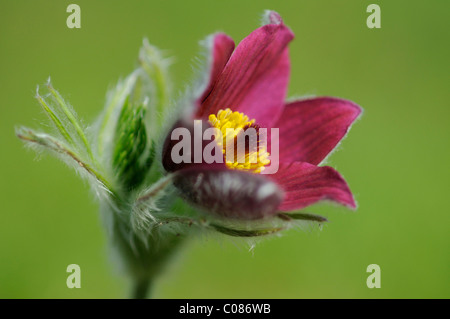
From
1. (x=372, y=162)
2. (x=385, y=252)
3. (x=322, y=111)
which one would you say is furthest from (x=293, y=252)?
(x=322, y=111)

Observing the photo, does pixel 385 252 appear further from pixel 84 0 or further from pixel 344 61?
pixel 84 0

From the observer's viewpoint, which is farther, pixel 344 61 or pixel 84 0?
pixel 344 61

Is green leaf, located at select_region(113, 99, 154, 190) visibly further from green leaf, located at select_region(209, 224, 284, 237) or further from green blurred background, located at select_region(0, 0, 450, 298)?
green blurred background, located at select_region(0, 0, 450, 298)

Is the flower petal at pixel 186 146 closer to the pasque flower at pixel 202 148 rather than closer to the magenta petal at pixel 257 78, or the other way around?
the pasque flower at pixel 202 148

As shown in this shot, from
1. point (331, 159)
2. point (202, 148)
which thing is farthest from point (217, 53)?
point (331, 159)

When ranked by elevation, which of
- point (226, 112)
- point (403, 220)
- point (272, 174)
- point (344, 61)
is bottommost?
point (272, 174)

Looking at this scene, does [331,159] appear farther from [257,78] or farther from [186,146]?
[186,146]

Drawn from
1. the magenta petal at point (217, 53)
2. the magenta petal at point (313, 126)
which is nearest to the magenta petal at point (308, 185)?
the magenta petal at point (313, 126)

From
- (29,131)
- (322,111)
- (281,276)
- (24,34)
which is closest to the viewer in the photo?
(29,131)
